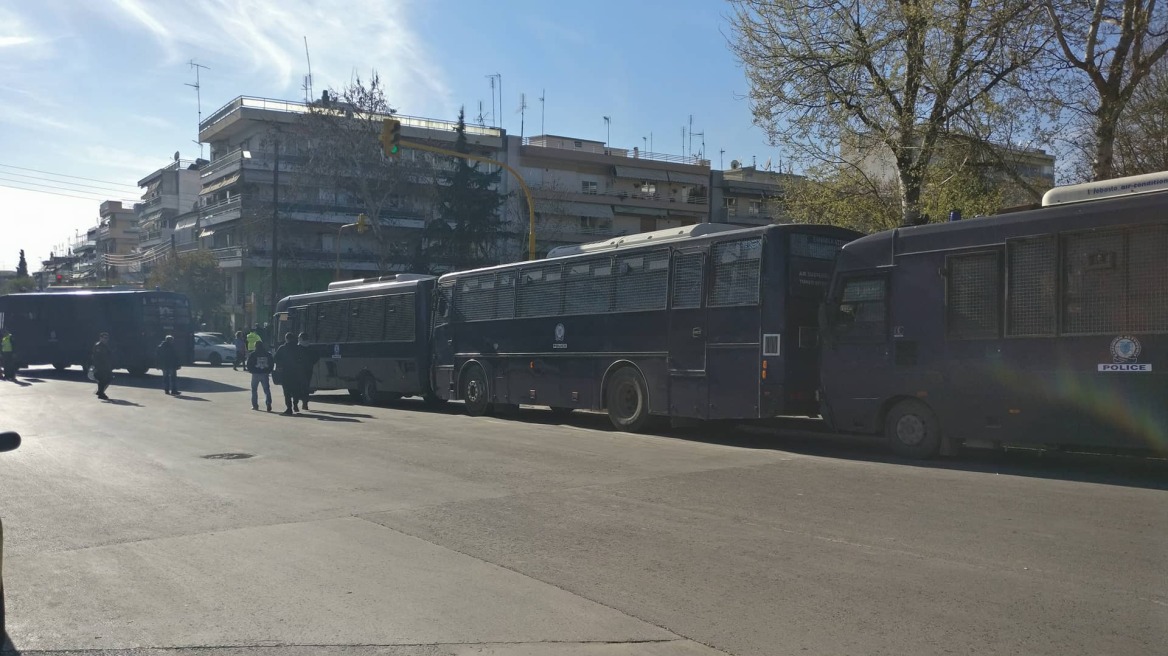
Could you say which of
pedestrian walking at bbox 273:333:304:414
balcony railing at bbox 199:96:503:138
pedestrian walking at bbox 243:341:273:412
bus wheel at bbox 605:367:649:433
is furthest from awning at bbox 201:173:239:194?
bus wheel at bbox 605:367:649:433

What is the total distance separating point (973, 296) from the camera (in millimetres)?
11750

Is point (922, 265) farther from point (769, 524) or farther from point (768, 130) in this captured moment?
point (768, 130)

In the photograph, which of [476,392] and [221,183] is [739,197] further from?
[476,392]

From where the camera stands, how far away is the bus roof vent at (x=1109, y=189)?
10.3 metres

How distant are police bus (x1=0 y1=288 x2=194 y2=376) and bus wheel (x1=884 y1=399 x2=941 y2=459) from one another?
27125 mm

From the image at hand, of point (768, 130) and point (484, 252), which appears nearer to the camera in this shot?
point (768, 130)

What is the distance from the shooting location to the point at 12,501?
9273 mm

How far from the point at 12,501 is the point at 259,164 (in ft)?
187

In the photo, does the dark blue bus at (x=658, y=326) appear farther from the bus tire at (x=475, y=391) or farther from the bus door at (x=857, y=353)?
the bus door at (x=857, y=353)

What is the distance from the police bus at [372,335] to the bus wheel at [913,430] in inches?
484

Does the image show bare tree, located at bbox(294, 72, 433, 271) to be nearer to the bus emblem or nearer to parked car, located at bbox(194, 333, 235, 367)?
parked car, located at bbox(194, 333, 235, 367)

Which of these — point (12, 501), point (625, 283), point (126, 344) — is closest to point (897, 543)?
point (12, 501)

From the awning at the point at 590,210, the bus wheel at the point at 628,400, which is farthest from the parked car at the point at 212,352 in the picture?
the bus wheel at the point at 628,400

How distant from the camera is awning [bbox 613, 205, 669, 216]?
70900 mm
